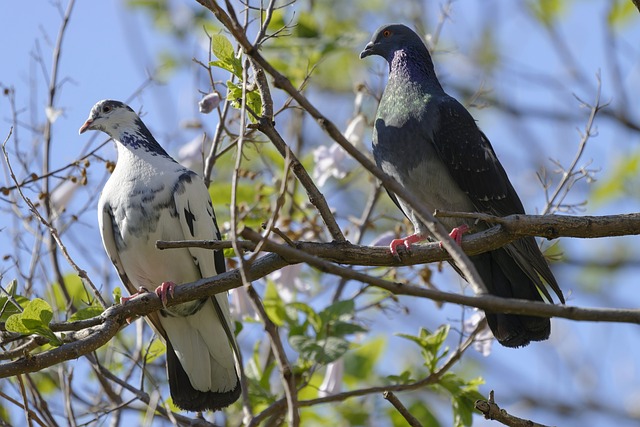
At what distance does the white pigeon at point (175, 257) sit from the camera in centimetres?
547

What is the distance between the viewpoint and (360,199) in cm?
1097

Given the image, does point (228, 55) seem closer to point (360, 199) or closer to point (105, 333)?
point (105, 333)

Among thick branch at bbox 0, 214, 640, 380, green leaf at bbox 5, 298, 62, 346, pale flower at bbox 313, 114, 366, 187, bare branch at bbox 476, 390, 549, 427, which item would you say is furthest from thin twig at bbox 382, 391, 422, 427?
pale flower at bbox 313, 114, 366, 187

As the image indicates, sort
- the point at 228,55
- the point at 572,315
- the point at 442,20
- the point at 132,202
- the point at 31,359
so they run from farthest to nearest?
the point at 442,20, the point at 132,202, the point at 228,55, the point at 31,359, the point at 572,315

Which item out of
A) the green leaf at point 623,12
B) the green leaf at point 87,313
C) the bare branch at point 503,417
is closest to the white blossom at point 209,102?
the green leaf at point 87,313

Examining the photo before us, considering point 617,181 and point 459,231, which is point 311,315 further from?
point 617,181

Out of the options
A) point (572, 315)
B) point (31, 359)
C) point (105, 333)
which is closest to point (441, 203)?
point (105, 333)

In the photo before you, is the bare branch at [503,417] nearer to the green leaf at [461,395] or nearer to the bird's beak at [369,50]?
the green leaf at [461,395]

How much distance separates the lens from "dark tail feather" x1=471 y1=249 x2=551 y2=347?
17.2ft

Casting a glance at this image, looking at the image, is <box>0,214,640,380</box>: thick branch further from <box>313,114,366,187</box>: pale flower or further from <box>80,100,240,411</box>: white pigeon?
<box>313,114,366,187</box>: pale flower

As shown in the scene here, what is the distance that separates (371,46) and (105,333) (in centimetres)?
318

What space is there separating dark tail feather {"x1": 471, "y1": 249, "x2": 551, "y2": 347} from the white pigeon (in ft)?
5.15

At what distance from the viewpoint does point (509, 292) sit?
18.7ft

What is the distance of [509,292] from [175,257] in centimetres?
210
